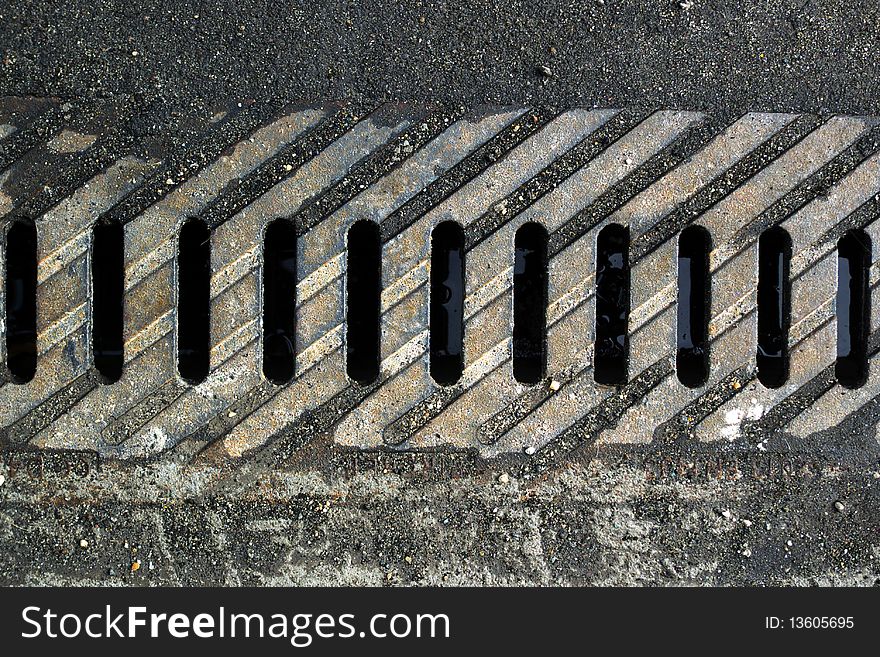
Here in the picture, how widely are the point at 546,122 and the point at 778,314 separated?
1.15 m

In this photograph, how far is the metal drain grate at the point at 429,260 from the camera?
2412 millimetres

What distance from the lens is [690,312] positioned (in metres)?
2.58

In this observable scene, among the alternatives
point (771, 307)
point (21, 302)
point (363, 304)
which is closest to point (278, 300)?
point (363, 304)

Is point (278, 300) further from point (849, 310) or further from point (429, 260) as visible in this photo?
point (849, 310)

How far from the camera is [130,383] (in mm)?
2418

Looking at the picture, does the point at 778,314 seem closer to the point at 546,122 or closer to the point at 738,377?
the point at 738,377

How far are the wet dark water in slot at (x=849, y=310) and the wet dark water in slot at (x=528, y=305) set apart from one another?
3.71 feet

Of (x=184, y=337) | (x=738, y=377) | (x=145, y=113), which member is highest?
(x=145, y=113)

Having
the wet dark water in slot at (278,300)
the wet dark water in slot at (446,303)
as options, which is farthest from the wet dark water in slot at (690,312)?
the wet dark water in slot at (278,300)

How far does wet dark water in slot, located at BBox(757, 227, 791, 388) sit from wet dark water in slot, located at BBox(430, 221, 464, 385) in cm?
115

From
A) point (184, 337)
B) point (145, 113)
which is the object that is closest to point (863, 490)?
point (184, 337)

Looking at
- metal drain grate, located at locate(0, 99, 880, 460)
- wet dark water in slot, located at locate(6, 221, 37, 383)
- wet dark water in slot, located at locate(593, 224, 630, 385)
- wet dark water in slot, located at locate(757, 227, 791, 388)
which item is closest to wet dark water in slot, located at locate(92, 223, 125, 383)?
metal drain grate, located at locate(0, 99, 880, 460)

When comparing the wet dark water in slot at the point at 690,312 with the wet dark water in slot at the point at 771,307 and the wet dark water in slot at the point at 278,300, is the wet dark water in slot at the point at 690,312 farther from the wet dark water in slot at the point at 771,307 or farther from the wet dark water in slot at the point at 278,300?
the wet dark water in slot at the point at 278,300

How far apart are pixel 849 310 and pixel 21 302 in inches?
123
